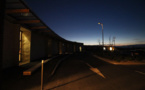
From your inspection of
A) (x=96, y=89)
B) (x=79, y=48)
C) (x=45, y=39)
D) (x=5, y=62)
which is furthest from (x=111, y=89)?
(x=79, y=48)

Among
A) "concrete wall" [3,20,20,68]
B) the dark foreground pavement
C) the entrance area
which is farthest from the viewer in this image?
the entrance area

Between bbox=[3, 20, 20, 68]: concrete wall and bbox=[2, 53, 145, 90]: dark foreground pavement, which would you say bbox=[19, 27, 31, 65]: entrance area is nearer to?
bbox=[3, 20, 20, 68]: concrete wall

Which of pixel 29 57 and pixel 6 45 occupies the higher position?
pixel 6 45

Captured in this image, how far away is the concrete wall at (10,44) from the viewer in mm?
8461

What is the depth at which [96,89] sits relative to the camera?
4582 millimetres

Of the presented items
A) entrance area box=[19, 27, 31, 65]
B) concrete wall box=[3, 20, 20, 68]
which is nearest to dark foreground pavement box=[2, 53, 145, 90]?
concrete wall box=[3, 20, 20, 68]

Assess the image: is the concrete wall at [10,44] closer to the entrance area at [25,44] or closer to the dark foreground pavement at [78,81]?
the dark foreground pavement at [78,81]

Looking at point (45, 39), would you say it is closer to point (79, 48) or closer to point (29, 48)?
point (29, 48)

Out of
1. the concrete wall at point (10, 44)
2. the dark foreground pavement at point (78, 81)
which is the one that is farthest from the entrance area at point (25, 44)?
the dark foreground pavement at point (78, 81)

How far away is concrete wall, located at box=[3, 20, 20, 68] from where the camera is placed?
27.8 feet

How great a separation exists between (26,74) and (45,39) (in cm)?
1353

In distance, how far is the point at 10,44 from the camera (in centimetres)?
912

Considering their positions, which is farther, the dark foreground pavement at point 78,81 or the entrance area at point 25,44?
the entrance area at point 25,44

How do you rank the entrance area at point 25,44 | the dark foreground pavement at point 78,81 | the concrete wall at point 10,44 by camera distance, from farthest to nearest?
the entrance area at point 25,44
the concrete wall at point 10,44
the dark foreground pavement at point 78,81
